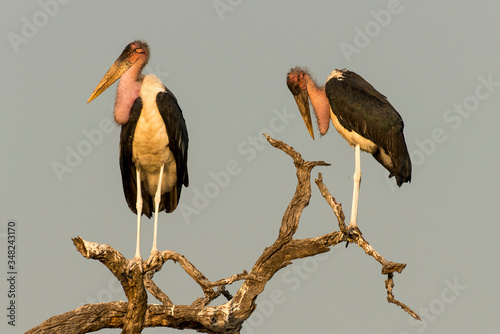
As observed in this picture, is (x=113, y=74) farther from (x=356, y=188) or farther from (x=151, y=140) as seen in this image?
(x=356, y=188)

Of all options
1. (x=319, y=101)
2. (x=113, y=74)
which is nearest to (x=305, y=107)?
(x=319, y=101)

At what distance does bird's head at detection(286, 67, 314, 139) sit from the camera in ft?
34.7

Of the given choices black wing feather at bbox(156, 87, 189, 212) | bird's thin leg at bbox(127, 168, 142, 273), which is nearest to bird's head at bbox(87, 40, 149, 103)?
black wing feather at bbox(156, 87, 189, 212)

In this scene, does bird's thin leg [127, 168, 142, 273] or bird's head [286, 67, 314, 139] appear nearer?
bird's thin leg [127, 168, 142, 273]

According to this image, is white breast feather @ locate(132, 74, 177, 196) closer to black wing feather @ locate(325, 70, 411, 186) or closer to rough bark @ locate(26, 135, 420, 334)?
rough bark @ locate(26, 135, 420, 334)

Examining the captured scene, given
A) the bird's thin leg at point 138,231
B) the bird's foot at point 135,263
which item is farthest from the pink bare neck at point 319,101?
the bird's foot at point 135,263

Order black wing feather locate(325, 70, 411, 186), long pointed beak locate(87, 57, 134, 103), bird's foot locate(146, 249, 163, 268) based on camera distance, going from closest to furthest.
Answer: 1. bird's foot locate(146, 249, 163, 268)
2. black wing feather locate(325, 70, 411, 186)
3. long pointed beak locate(87, 57, 134, 103)

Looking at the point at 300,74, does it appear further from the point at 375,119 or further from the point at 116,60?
the point at 116,60

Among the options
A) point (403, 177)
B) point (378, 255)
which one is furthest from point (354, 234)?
point (403, 177)

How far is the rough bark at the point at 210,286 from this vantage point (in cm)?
885

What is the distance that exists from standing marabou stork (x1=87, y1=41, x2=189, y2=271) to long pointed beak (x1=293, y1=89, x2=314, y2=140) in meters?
1.44

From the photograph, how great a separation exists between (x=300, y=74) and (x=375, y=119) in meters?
1.08

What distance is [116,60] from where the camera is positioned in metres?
10.3

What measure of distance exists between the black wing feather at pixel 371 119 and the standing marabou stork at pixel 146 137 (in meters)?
1.75
